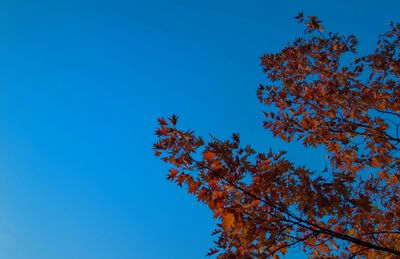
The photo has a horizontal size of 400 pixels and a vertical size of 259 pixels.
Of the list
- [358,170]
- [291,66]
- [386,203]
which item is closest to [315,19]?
[291,66]

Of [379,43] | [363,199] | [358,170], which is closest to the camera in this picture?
[363,199]

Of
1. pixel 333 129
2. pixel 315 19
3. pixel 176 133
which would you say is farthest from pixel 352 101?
pixel 176 133

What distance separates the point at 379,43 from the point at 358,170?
8.96 feet

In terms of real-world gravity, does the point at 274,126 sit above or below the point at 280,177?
above

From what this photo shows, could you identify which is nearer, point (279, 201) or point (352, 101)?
point (279, 201)

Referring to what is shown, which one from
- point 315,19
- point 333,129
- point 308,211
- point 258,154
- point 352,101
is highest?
point 315,19

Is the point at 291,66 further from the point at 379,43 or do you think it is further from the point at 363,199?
the point at 363,199

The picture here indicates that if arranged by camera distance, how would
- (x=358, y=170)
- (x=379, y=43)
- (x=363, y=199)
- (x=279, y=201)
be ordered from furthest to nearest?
(x=379, y=43)
(x=358, y=170)
(x=279, y=201)
(x=363, y=199)

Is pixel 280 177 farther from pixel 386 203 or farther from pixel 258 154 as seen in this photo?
pixel 386 203

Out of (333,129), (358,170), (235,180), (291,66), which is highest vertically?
(291,66)

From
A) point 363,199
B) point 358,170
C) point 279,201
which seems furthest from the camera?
point 358,170

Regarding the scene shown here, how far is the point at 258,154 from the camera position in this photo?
3314mm

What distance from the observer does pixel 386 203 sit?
21.2 feet

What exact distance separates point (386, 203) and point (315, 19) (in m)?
3.95
